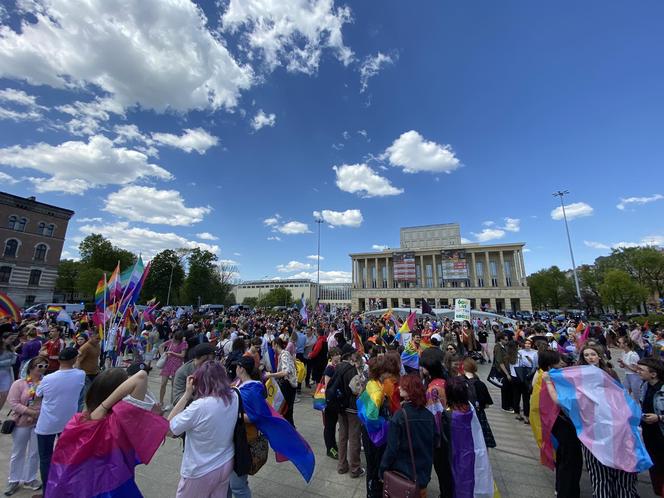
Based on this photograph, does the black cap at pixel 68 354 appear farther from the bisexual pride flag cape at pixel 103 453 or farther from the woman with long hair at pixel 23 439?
the bisexual pride flag cape at pixel 103 453

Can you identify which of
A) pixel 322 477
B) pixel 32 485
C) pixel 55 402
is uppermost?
pixel 55 402

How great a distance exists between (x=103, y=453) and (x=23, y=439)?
2.85m

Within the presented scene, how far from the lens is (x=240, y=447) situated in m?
2.57

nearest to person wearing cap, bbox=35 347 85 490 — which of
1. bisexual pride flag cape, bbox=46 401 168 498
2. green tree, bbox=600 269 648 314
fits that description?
bisexual pride flag cape, bbox=46 401 168 498

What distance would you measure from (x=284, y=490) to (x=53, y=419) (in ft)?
9.92

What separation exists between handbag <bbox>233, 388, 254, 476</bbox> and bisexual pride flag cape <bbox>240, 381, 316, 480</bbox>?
7.5 inches

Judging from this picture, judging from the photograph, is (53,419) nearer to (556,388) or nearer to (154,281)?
(556,388)

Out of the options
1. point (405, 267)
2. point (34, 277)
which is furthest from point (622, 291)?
point (34, 277)

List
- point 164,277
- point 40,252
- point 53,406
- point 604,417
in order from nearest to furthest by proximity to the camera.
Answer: point 604,417 → point 53,406 → point 40,252 → point 164,277

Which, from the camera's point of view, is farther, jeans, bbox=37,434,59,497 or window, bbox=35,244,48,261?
window, bbox=35,244,48,261

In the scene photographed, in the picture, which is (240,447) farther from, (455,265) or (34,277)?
(455,265)

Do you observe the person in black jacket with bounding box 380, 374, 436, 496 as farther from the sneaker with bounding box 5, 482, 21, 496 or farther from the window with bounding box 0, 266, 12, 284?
the window with bounding box 0, 266, 12, 284

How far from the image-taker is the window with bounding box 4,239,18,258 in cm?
3812

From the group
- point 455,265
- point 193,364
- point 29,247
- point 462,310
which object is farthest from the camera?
point 455,265
